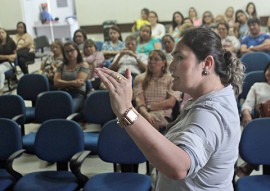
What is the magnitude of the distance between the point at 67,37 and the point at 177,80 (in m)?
9.53

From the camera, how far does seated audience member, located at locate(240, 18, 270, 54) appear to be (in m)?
5.46

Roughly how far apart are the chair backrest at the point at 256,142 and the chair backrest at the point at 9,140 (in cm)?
169

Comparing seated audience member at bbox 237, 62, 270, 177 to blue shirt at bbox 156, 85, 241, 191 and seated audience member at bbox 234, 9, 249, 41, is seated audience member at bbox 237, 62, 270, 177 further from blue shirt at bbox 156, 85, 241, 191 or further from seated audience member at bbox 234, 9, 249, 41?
seated audience member at bbox 234, 9, 249, 41

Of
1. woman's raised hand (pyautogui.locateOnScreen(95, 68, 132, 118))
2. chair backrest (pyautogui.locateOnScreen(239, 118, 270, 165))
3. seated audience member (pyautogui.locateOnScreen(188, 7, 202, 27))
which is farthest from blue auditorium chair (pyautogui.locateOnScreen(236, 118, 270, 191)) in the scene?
seated audience member (pyautogui.locateOnScreen(188, 7, 202, 27))

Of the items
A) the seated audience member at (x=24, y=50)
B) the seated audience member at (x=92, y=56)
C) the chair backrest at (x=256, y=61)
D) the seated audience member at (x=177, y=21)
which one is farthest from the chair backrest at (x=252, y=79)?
the seated audience member at (x=24, y=50)

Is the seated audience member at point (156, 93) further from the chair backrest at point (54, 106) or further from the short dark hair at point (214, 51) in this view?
the short dark hair at point (214, 51)

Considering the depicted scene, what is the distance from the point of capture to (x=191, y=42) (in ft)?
3.28

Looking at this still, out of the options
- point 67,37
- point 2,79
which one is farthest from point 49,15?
point 2,79

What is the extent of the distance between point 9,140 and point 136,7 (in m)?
6.61

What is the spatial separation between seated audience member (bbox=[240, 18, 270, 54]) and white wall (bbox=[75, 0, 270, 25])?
9.32 ft

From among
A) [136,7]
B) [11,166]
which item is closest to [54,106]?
[11,166]

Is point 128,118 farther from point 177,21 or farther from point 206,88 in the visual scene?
point 177,21

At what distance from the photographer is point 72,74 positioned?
14.7 feet

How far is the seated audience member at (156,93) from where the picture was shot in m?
3.46
